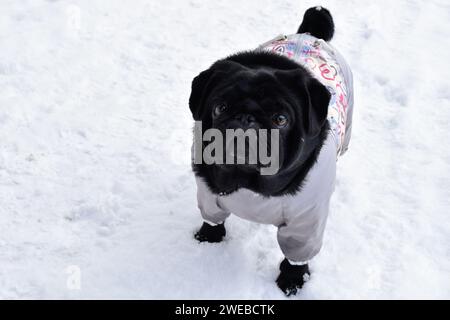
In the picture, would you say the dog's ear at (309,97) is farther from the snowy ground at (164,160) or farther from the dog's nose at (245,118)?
the snowy ground at (164,160)

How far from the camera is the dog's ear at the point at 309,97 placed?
7.02 feet

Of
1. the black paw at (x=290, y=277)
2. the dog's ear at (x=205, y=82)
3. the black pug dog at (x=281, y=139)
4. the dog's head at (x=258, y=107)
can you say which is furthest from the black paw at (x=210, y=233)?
the dog's ear at (x=205, y=82)

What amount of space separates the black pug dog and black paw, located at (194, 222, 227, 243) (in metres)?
0.03

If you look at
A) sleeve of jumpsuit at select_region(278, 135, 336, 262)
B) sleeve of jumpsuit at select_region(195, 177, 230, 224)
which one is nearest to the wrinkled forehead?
sleeve of jumpsuit at select_region(278, 135, 336, 262)

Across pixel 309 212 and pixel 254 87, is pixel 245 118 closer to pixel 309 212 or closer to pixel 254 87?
pixel 254 87

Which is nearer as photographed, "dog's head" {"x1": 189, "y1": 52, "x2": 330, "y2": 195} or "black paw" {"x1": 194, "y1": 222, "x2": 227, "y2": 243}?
"dog's head" {"x1": 189, "y1": 52, "x2": 330, "y2": 195}

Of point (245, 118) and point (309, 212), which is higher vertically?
point (245, 118)

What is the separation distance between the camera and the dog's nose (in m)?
2.04

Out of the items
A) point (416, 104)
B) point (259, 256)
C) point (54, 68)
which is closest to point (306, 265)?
point (259, 256)

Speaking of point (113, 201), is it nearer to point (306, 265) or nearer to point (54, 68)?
point (306, 265)

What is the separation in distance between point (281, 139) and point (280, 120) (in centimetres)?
8

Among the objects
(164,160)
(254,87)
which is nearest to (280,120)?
(254,87)

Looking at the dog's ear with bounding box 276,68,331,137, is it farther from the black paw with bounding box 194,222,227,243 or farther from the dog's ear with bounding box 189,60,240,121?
the black paw with bounding box 194,222,227,243

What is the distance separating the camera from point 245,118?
204 centimetres
